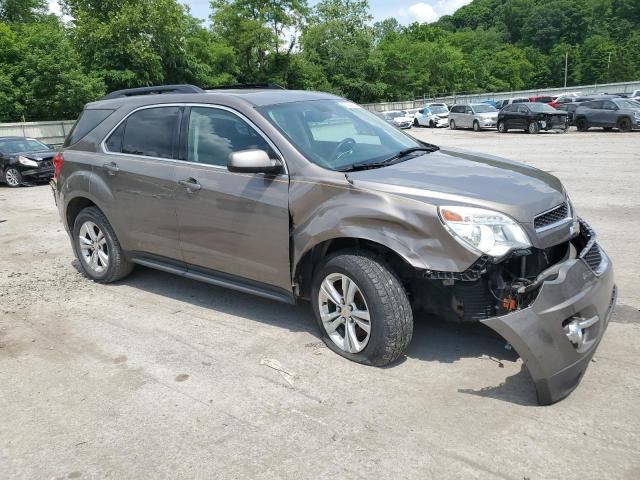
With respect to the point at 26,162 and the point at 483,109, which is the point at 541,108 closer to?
the point at 483,109

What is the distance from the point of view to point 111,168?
543 centimetres

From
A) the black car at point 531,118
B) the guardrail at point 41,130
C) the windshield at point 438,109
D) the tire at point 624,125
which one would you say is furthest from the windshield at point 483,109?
the guardrail at point 41,130

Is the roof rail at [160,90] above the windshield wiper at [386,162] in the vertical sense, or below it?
above

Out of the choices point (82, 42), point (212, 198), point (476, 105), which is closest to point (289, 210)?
point (212, 198)

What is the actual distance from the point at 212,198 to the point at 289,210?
0.77 meters

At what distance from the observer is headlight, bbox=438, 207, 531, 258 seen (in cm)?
340

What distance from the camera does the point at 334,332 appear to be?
414 centimetres

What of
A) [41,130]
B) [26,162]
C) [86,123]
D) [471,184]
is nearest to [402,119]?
[41,130]

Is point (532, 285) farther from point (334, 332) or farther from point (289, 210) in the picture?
point (289, 210)

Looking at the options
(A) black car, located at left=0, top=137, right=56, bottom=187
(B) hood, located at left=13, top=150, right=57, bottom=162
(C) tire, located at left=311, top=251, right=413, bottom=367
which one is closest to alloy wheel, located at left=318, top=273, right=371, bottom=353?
(C) tire, located at left=311, top=251, right=413, bottom=367

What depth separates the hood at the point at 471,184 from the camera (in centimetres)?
355

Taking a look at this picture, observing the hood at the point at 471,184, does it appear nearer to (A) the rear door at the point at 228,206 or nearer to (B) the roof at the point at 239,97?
(A) the rear door at the point at 228,206

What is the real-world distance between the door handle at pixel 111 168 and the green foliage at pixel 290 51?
30533 millimetres

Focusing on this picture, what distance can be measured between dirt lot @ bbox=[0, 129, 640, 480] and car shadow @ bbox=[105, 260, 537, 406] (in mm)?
17
